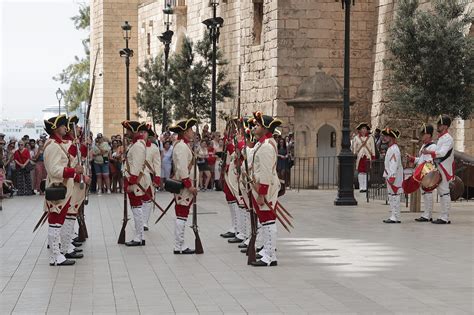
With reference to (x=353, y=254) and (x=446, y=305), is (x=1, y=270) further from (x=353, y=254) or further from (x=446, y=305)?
(x=446, y=305)

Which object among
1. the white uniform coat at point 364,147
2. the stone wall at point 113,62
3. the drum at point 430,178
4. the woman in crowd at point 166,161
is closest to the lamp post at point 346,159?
the white uniform coat at point 364,147

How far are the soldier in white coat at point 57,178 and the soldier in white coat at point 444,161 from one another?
7.11m

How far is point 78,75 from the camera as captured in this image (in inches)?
3206

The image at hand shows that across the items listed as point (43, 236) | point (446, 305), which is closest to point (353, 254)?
point (446, 305)

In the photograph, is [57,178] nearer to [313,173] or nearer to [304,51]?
[313,173]

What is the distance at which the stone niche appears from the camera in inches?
1109

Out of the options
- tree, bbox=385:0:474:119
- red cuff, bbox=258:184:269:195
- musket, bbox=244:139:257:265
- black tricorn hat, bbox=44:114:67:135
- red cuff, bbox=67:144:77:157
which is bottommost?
musket, bbox=244:139:257:265

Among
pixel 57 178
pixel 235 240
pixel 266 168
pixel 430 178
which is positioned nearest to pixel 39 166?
pixel 430 178

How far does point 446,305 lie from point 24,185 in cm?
1983

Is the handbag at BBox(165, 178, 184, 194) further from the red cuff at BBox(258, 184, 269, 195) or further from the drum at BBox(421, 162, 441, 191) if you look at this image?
the drum at BBox(421, 162, 441, 191)

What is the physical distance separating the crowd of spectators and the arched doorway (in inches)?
30.9

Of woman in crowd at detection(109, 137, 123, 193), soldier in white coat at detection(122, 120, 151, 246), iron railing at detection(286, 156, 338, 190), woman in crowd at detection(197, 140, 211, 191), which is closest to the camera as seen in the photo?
soldier in white coat at detection(122, 120, 151, 246)

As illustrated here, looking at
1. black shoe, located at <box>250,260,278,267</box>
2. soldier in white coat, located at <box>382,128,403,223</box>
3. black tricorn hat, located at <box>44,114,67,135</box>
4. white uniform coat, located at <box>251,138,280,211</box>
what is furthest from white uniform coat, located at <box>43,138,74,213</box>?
soldier in white coat, located at <box>382,128,403,223</box>

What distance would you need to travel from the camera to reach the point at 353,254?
14.0 m
